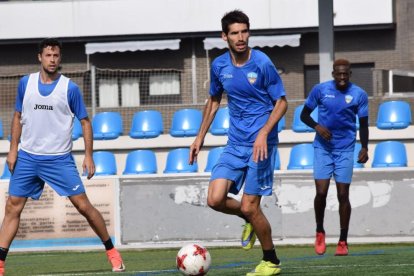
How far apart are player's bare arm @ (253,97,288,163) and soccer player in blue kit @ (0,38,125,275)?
1911 mm

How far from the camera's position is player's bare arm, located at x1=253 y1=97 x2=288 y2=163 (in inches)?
364

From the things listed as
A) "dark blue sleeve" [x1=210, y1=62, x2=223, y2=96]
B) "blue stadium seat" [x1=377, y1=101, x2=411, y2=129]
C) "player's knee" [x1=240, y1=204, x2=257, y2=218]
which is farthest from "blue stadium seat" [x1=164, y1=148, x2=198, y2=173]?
"player's knee" [x1=240, y1=204, x2=257, y2=218]

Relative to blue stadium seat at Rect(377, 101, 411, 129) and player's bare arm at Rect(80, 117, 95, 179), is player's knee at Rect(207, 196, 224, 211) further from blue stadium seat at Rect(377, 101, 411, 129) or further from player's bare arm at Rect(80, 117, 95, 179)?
blue stadium seat at Rect(377, 101, 411, 129)

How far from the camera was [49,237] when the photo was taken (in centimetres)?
1706

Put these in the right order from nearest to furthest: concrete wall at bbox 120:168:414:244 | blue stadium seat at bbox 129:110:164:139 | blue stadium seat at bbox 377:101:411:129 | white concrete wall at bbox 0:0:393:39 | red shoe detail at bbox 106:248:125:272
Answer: red shoe detail at bbox 106:248:125:272, concrete wall at bbox 120:168:414:244, blue stadium seat at bbox 377:101:411:129, blue stadium seat at bbox 129:110:164:139, white concrete wall at bbox 0:0:393:39

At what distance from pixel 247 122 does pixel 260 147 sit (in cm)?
51

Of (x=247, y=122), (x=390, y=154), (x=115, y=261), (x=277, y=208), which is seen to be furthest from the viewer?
(x=390, y=154)

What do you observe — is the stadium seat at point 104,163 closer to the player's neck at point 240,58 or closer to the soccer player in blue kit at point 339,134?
the soccer player in blue kit at point 339,134

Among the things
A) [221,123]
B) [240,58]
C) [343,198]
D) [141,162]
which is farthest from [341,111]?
[221,123]

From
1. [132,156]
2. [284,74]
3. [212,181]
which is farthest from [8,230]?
[284,74]

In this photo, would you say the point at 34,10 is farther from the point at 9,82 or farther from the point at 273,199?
the point at 273,199

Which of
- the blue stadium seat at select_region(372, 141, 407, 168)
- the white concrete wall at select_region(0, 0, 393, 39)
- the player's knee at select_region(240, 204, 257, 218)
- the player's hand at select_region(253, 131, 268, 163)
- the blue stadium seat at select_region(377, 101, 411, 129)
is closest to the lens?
the player's hand at select_region(253, 131, 268, 163)

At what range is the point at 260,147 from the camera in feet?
30.3

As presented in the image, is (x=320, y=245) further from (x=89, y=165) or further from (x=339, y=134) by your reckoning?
(x=89, y=165)
